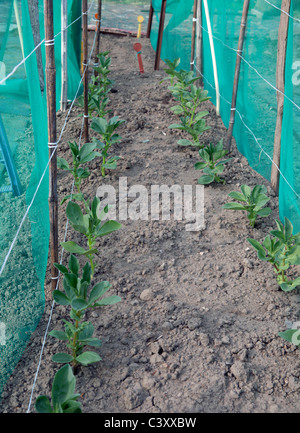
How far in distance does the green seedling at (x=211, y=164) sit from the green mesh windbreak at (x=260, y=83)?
400 mm

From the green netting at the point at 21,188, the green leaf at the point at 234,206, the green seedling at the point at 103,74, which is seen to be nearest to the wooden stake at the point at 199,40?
the green seedling at the point at 103,74

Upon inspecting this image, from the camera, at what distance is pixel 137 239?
134 inches

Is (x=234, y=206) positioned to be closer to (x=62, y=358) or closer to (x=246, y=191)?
(x=246, y=191)

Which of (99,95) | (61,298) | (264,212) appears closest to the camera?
(61,298)

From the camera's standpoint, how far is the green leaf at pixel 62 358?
2377mm

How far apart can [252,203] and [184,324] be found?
3.92 ft

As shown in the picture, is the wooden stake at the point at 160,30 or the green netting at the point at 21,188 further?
the wooden stake at the point at 160,30

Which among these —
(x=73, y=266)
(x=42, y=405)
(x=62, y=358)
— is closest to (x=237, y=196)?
(x=73, y=266)

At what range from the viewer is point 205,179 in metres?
4.01

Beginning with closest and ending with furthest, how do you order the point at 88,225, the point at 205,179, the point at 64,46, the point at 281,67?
the point at 88,225 < the point at 281,67 < the point at 205,179 < the point at 64,46

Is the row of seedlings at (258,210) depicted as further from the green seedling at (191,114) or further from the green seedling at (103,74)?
the green seedling at (103,74)

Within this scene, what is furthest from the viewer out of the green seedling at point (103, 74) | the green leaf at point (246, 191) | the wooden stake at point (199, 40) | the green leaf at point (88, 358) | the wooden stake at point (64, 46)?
the wooden stake at point (199, 40)

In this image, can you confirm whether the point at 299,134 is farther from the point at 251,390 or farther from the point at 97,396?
the point at 97,396
